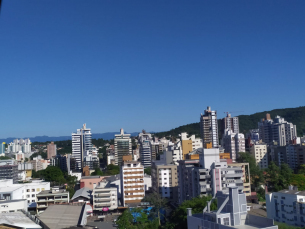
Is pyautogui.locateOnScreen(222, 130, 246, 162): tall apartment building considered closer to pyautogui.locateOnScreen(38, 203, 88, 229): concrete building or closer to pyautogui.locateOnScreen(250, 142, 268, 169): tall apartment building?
pyautogui.locateOnScreen(250, 142, 268, 169): tall apartment building

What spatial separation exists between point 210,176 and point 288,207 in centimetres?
375

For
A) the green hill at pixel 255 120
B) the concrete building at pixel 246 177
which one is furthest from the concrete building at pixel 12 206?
the green hill at pixel 255 120

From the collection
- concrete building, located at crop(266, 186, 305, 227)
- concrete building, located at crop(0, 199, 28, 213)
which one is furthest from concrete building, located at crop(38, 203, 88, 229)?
concrete building, located at crop(266, 186, 305, 227)

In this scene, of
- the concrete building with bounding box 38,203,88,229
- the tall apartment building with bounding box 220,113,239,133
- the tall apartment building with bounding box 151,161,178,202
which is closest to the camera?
the concrete building with bounding box 38,203,88,229

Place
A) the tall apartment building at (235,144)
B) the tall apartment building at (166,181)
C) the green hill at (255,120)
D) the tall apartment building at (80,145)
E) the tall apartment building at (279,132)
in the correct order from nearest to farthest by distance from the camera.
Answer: the tall apartment building at (166,181) → the tall apartment building at (235,144) → the tall apartment building at (279,132) → the tall apartment building at (80,145) → the green hill at (255,120)

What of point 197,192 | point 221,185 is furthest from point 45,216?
point 221,185

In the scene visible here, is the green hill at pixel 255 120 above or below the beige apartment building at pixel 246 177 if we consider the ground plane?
above

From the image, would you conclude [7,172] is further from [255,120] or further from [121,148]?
[255,120]

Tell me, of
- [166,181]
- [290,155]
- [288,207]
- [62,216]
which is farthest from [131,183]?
[290,155]

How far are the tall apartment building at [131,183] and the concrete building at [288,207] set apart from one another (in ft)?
26.4

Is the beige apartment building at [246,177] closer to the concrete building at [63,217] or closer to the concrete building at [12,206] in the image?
the concrete building at [63,217]

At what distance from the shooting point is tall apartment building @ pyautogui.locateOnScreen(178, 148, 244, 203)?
14.6 meters

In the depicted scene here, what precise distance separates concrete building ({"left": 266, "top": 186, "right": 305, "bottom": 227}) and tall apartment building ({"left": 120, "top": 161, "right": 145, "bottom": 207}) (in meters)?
8.03

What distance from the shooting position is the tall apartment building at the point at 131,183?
1844cm
